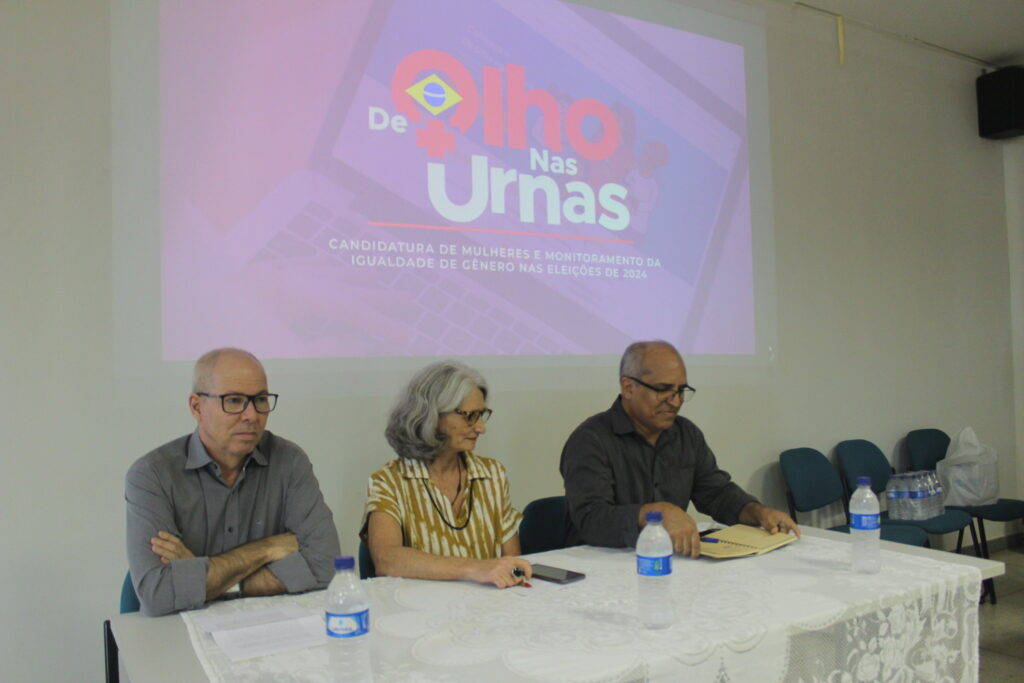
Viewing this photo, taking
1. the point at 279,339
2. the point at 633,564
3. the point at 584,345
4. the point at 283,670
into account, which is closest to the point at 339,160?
the point at 279,339

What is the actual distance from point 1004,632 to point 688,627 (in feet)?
10.2

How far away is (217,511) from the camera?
2135mm

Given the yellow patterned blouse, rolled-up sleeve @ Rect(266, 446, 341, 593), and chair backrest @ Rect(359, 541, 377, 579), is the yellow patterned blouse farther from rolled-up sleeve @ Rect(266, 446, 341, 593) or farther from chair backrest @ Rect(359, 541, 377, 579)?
rolled-up sleeve @ Rect(266, 446, 341, 593)

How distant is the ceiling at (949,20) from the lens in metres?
4.73

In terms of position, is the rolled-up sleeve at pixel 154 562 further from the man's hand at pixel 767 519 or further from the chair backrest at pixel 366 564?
the man's hand at pixel 767 519

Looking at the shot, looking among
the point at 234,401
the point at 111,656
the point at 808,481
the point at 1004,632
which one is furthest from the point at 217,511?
the point at 1004,632

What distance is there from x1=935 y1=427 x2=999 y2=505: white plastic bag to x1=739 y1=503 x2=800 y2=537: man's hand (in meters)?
3.05

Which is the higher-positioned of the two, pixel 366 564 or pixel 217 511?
pixel 217 511

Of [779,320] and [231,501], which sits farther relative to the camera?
[779,320]

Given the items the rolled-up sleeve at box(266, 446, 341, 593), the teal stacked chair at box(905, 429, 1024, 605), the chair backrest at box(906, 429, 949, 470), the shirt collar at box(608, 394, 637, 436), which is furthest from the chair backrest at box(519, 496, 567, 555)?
the chair backrest at box(906, 429, 949, 470)

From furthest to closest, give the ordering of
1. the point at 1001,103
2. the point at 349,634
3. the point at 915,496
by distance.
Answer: the point at 1001,103 → the point at 915,496 → the point at 349,634

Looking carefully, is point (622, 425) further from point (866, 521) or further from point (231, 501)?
point (231, 501)

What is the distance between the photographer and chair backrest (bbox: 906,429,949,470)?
5035 mm

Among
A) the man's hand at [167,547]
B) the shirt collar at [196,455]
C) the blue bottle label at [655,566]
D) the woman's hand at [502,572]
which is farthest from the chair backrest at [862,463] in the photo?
the man's hand at [167,547]
